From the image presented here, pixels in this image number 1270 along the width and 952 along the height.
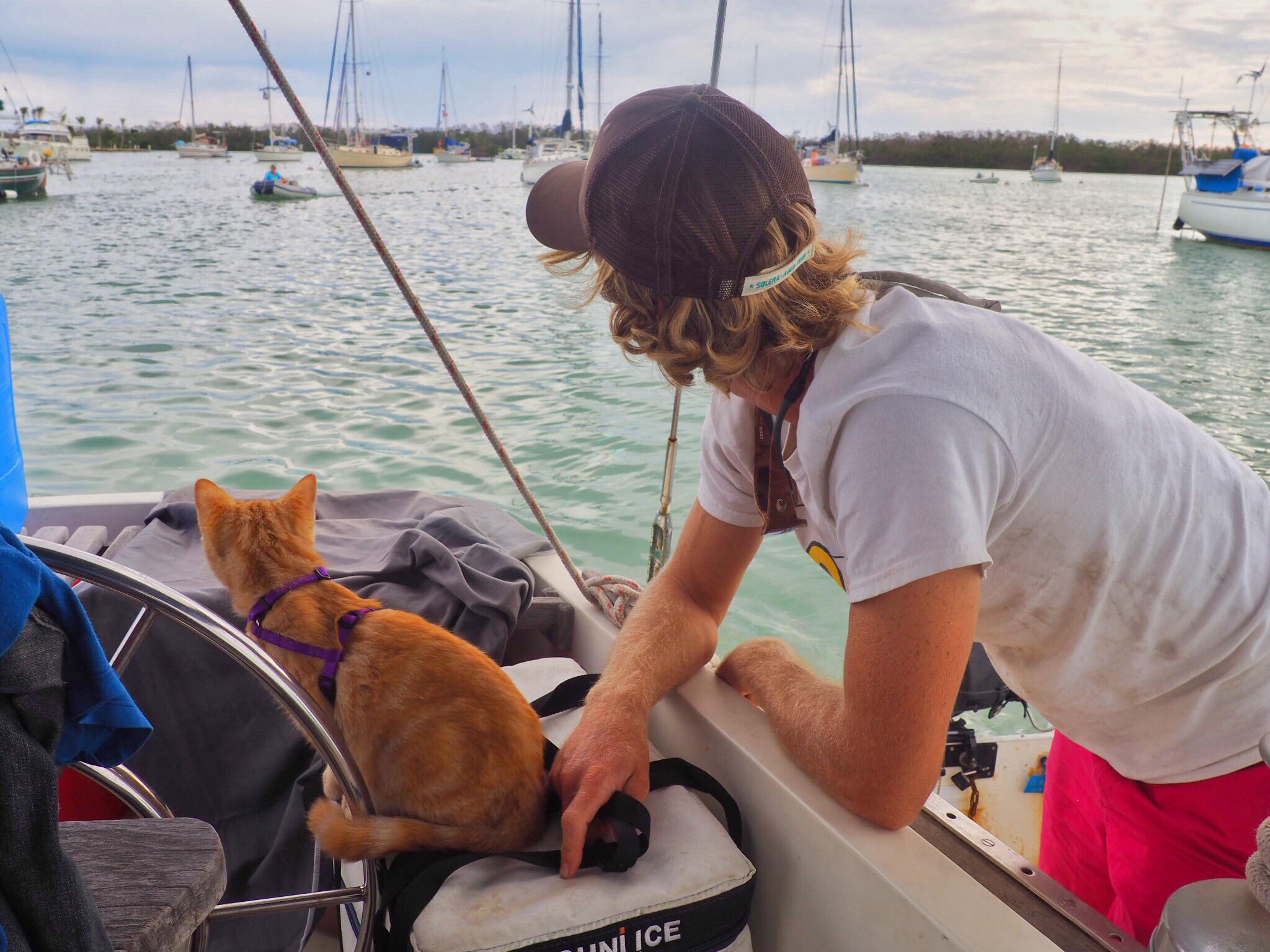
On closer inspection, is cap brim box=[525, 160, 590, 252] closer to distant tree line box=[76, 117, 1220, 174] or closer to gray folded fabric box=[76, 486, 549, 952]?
gray folded fabric box=[76, 486, 549, 952]

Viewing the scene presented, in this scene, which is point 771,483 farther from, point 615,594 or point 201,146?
point 201,146

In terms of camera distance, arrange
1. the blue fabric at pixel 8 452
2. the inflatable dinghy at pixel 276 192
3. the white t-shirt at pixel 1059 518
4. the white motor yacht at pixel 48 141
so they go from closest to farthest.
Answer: the white t-shirt at pixel 1059 518 < the blue fabric at pixel 8 452 < the inflatable dinghy at pixel 276 192 < the white motor yacht at pixel 48 141

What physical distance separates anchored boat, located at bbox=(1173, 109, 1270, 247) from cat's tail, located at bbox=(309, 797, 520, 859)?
21.9 meters

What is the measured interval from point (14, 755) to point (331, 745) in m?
0.43

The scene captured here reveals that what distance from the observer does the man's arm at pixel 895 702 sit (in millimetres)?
747

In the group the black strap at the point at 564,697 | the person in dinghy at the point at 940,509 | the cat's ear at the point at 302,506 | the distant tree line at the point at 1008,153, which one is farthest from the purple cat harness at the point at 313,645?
the distant tree line at the point at 1008,153

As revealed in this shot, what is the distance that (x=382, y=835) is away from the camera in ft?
3.20

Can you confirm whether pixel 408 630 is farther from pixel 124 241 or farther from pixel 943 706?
pixel 124 241

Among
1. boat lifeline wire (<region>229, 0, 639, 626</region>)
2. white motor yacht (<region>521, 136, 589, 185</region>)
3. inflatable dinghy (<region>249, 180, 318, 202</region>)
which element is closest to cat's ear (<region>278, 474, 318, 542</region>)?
boat lifeline wire (<region>229, 0, 639, 626</region>)

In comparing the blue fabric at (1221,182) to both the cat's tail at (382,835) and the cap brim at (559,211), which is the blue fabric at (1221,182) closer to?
the cap brim at (559,211)

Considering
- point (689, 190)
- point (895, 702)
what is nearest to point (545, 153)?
point (689, 190)

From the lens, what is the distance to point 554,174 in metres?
1.16

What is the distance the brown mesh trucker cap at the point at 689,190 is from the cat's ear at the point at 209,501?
91 centimetres

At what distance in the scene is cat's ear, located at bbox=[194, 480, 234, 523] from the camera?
1.45 metres
